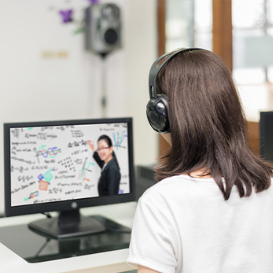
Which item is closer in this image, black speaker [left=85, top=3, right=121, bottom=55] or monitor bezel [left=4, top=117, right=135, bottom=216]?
monitor bezel [left=4, top=117, right=135, bottom=216]

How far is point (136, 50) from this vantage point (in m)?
4.27

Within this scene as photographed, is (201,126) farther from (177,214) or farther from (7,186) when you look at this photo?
(7,186)

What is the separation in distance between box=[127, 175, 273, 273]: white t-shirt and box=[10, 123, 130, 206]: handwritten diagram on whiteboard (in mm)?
738

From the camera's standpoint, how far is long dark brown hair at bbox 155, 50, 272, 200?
1078mm

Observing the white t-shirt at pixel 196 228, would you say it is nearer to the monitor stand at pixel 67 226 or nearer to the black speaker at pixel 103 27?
the monitor stand at pixel 67 226

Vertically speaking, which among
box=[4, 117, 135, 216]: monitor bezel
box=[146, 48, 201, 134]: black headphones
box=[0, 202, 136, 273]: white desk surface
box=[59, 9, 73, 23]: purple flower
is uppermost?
box=[59, 9, 73, 23]: purple flower

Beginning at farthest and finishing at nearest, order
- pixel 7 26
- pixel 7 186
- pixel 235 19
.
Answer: pixel 7 26
pixel 235 19
pixel 7 186

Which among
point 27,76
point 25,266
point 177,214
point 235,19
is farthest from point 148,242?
point 27,76

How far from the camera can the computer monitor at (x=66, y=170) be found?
1701mm

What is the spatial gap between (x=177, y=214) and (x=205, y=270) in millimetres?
141

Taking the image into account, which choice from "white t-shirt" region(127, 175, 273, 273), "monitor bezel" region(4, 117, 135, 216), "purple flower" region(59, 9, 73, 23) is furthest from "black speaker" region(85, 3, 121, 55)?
"white t-shirt" region(127, 175, 273, 273)

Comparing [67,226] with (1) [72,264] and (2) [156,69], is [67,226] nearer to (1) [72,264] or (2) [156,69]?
(1) [72,264]

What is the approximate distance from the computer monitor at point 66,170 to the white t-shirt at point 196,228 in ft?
2.43

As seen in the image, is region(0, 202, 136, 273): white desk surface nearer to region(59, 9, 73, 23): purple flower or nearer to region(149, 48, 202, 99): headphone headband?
region(149, 48, 202, 99): headphone headband
